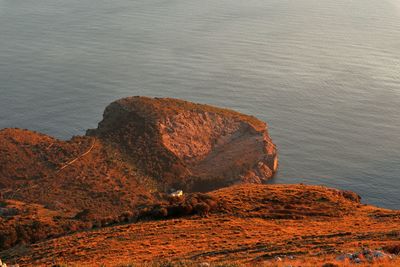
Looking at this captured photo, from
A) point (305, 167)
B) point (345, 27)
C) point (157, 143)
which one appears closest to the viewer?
point (157, 143)

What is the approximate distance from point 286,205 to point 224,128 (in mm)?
54665

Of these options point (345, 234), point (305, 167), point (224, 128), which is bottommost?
Answer: point (305, 167)

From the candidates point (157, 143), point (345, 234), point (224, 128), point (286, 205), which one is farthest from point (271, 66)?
point (345, 234)

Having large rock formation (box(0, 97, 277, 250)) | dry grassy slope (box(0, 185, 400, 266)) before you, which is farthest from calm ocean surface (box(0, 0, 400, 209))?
dry grassy slope (box(0, 185, 400, 266))

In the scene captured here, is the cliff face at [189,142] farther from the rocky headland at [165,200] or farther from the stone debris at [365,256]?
the stone debris at [365,256]

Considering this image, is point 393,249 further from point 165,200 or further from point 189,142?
point 189,142

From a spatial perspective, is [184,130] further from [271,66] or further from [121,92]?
[271,66]

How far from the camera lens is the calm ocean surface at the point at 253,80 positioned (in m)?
112

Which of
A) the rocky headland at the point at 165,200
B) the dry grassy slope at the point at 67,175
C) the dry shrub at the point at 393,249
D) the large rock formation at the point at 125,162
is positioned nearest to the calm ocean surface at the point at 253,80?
the large rock formation at the point at 125,162

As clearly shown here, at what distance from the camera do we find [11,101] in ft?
431

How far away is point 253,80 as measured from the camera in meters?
148

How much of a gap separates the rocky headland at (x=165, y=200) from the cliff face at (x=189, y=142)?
8.7 inches

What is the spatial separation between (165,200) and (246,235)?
4103cm

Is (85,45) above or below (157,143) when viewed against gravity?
above
